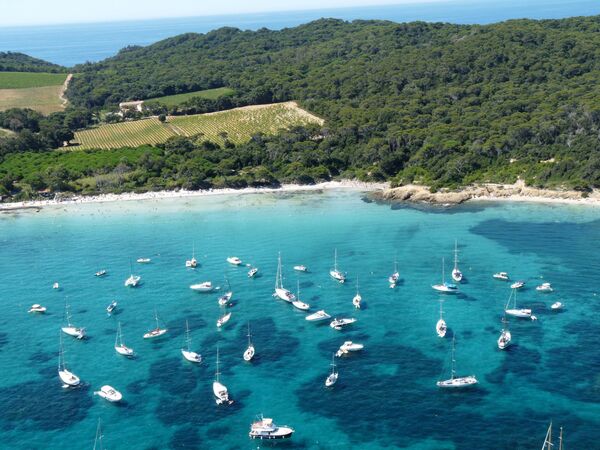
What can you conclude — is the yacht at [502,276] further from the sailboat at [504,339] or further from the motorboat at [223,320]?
the motorboat at [223,320]

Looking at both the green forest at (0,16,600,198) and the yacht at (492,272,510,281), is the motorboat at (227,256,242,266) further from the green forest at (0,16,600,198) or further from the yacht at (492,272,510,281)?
the green forest at (0,16,600,198)

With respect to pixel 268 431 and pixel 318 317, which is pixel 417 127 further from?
pixel 268 431

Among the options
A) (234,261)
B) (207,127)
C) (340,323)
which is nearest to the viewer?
(340,323)

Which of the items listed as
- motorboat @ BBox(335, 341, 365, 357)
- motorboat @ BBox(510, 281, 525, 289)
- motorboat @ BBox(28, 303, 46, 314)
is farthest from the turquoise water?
motorboat @ BBox(510, 281, 525, 289)

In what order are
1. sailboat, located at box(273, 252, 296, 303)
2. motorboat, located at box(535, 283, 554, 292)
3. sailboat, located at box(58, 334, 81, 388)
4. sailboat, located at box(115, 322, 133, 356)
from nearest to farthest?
sailboat, located at box(58, 334, 81, 388), sailboat, located at box(115, 322, 133, 356), motorboat, located at box(535, 283, 554, 292), sailboat, located at box(273, 252, 296, 303)

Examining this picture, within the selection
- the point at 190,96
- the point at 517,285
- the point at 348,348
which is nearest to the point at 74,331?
the point at 348,348

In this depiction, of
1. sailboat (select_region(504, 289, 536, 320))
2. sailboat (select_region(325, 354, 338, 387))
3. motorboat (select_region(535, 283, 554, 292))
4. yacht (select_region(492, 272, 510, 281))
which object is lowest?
sailboat (select_region(325, 354, 338, 387))
